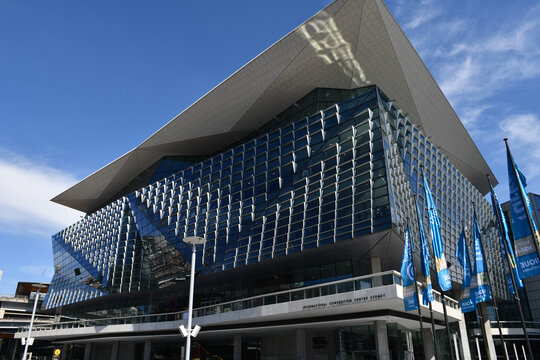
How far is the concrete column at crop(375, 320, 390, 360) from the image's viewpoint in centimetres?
2930

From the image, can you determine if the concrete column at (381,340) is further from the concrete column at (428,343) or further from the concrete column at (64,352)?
the concrete column at (64,352)

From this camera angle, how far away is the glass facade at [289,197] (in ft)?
108

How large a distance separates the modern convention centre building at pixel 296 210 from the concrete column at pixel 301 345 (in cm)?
11

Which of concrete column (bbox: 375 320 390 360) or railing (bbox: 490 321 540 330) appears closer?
concrete column (bbox: 375 320 390 360)

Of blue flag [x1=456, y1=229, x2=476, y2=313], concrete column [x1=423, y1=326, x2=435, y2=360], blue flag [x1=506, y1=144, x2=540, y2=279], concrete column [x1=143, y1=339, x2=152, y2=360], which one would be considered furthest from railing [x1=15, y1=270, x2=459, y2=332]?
blue flag [x1=506, y1=144, x2=540, y2=279]

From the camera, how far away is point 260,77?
4425 centimetres

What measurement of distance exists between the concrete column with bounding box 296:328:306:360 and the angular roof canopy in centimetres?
2444

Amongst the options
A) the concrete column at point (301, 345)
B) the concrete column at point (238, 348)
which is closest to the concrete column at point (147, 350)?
the concrete column at point (238, 348)

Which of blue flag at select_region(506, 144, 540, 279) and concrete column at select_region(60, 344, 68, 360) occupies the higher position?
blue flag at select_region(506, 144, 540, 279)

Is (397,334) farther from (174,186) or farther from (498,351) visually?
(498,351)

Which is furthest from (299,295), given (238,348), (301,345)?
(238,348)

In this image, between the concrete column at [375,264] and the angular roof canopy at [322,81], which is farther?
the angular roof canopy at [322,81]

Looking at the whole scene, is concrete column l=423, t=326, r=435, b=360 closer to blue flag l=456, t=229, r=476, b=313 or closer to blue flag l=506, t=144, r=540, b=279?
blue flag l=456, t=229, r=476, b=313

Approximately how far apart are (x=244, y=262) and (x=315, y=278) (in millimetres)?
6599
